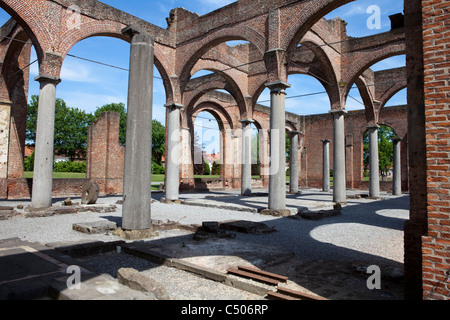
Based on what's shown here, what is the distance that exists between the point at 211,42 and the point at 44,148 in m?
7.58

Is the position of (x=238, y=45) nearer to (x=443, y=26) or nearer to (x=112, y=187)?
(x=112, y=187)

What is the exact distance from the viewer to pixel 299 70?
1587 cm

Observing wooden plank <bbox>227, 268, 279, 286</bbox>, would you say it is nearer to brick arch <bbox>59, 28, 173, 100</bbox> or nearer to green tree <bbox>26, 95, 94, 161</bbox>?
brick arch <bbox>59, 28, 173, 100</bbox>

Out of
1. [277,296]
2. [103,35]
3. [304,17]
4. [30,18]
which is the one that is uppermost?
[103,35]

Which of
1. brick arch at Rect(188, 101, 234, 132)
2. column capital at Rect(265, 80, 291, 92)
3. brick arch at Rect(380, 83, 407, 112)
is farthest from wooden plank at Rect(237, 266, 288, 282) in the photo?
brick arch at Rect(188, 101, 234, 132)

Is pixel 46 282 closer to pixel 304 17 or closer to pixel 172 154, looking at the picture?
pixel 304 17

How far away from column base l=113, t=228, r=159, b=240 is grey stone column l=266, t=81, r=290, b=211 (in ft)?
15.4

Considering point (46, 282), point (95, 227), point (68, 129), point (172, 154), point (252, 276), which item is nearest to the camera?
point (46, 282)

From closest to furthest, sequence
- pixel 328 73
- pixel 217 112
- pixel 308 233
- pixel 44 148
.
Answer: pixel 308 233, pixel 44 148, pixel 328 73, pixel 217 112

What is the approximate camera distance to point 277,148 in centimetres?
1009

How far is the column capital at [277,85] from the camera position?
10.2m

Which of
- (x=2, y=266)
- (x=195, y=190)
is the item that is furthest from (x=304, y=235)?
(x=195, y=190)

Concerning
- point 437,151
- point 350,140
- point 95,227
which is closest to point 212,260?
point 437,151
